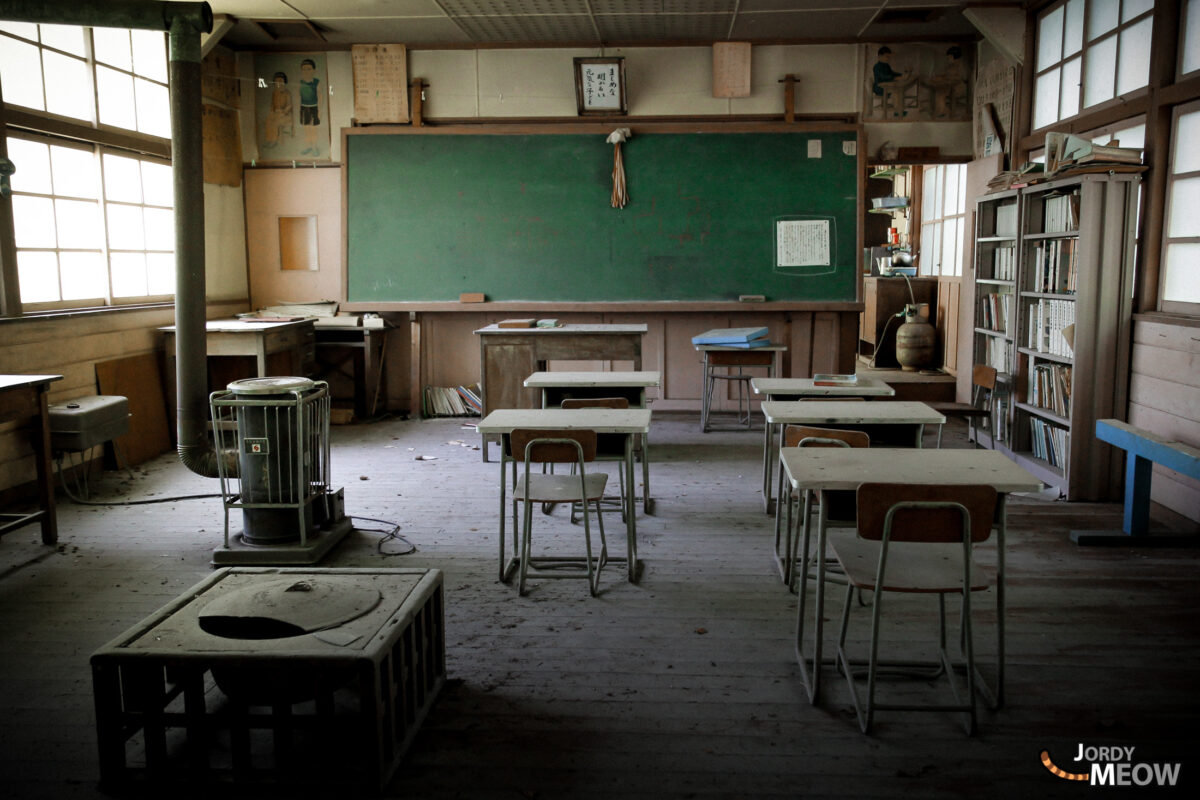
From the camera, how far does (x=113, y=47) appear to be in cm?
590

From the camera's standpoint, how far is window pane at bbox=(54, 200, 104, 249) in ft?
18.0

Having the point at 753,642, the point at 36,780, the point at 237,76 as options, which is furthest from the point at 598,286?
the point at 36,780

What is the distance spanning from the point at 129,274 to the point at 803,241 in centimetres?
530

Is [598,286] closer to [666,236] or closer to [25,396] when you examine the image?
[666,236]

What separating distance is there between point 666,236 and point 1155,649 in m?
5.18

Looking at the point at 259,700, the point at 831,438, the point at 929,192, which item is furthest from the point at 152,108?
the point at 929,192

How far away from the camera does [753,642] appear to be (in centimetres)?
303

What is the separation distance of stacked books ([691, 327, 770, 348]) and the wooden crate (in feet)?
15.6

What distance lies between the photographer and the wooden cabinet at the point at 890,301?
9172 millimetres

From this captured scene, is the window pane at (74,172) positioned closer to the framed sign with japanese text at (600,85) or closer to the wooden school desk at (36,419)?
the wooden school desk at (36,419)

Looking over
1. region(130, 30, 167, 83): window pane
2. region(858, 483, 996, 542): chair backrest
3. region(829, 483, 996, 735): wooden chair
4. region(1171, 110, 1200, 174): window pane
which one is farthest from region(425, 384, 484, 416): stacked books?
region(858, 483, 996, 542): chair backrest

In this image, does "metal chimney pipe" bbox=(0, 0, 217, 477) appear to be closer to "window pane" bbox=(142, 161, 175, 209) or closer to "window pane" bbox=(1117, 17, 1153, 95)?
"window pane" bbox=(142, 161, 175, 209)

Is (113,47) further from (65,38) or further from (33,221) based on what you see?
(33,221)

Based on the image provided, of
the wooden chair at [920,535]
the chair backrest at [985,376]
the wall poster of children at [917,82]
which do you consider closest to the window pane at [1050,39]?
the wall poster of children at [917,82]
